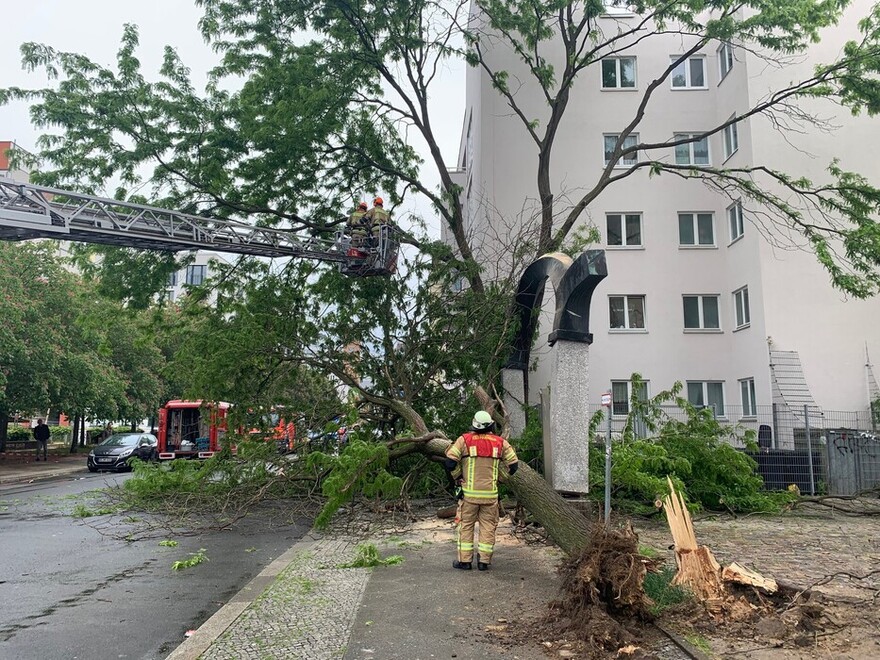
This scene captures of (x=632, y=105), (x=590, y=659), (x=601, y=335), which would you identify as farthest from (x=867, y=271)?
(x=590, y=659)

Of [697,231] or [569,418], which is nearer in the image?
[569,418]

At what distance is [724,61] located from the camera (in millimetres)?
21562

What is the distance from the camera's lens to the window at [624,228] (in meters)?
21.7

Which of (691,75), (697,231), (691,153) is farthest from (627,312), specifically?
(691,75)

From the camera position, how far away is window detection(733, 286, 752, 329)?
1994 cm

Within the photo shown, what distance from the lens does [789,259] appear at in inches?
734

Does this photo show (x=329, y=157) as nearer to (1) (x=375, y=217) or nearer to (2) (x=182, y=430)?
(1) (x=375, y=217)

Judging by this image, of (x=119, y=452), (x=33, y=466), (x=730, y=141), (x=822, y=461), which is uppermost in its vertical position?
(x=730, y=141)

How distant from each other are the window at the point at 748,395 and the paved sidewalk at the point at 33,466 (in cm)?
2078

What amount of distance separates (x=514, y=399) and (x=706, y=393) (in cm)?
1055

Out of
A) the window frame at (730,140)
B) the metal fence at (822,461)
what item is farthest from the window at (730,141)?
the metal fence at (822,461)

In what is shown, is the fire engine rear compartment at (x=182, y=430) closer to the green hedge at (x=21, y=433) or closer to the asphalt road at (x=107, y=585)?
the green hedge at (x=21, y=433)

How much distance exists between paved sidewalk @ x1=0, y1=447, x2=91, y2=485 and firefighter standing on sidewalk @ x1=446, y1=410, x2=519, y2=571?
17921 mm

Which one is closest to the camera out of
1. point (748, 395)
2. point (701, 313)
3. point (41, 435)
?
point (748, 395)
